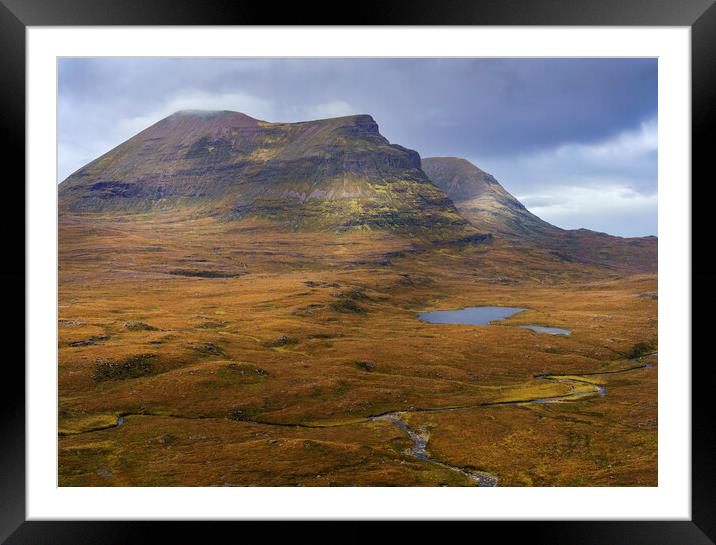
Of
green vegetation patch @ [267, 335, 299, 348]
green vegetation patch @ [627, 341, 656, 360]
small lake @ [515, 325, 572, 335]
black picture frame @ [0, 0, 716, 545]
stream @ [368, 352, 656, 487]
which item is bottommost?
stream @ [368, 352, 656, 487]

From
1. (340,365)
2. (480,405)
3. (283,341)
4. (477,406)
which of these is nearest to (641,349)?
(480,405)

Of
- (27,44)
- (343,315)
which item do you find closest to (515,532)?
(27,44)

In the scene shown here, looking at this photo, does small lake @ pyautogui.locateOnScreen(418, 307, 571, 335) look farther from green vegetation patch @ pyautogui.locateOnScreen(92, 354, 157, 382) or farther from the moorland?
green vegetation patch @ pyautogui.locateOnScreen(92, 354, 157, 382)

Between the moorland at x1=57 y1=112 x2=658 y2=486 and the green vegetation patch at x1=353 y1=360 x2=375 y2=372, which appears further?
the green vegetation patch at x1=353 y1=360 x2=375 y2=372

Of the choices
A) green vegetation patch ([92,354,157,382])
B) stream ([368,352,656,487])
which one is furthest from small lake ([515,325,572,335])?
green vegetation patch ([92,354,157,382])

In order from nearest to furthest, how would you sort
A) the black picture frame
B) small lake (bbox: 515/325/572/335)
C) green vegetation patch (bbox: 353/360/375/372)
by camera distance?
the black picture frame
green vegetation patch (bbox: 353/360/375/372)
small lake (bbox: 515/325/572/335)

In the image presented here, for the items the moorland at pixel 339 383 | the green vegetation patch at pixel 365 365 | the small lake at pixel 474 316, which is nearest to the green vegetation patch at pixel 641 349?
the moorland at pixel 339 383

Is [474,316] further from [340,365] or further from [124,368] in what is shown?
[124,368]
